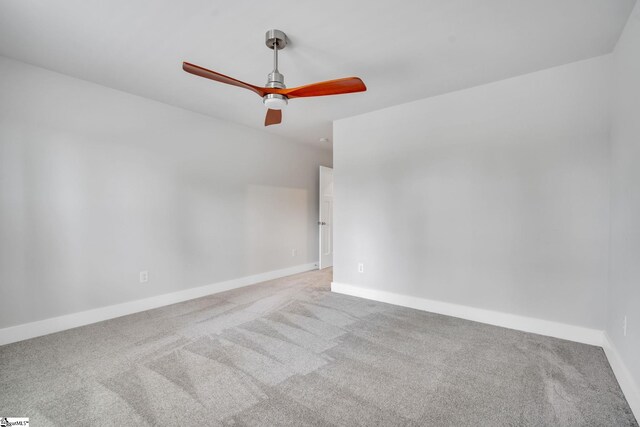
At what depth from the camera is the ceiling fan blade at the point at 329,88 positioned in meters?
1.96

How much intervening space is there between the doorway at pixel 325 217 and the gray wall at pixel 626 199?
4036 millimetres

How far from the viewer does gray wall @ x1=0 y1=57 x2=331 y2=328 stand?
254 centimetres

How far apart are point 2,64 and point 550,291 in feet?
16.9

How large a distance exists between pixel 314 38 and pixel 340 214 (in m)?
2.38

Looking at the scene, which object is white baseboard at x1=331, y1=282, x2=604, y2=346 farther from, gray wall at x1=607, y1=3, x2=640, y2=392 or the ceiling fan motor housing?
the ceiling fan motor housing

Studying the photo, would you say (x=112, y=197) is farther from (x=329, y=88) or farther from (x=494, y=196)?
(x=494, y=196)

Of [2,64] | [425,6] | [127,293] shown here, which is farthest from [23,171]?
[425,6]

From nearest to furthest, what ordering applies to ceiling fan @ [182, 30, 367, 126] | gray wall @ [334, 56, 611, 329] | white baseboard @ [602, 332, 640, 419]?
white baseboard @ [602, 332, 640, 419]
ceiling fan @ [182, 30, 367, 126]
gray wall @ [334, 56, 611, 329]

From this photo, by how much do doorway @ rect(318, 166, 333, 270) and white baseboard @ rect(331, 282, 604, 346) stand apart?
1.78 m

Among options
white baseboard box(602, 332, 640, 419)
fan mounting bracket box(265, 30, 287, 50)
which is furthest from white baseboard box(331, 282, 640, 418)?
fan mounting bracket box(265, 30, 287, 50)

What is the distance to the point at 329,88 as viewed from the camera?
2059 mm

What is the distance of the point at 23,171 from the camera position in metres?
2.55

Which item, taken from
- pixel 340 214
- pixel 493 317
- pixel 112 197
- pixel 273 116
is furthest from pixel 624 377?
pixel 112 197

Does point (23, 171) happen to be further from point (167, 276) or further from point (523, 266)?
point (523, 266)
